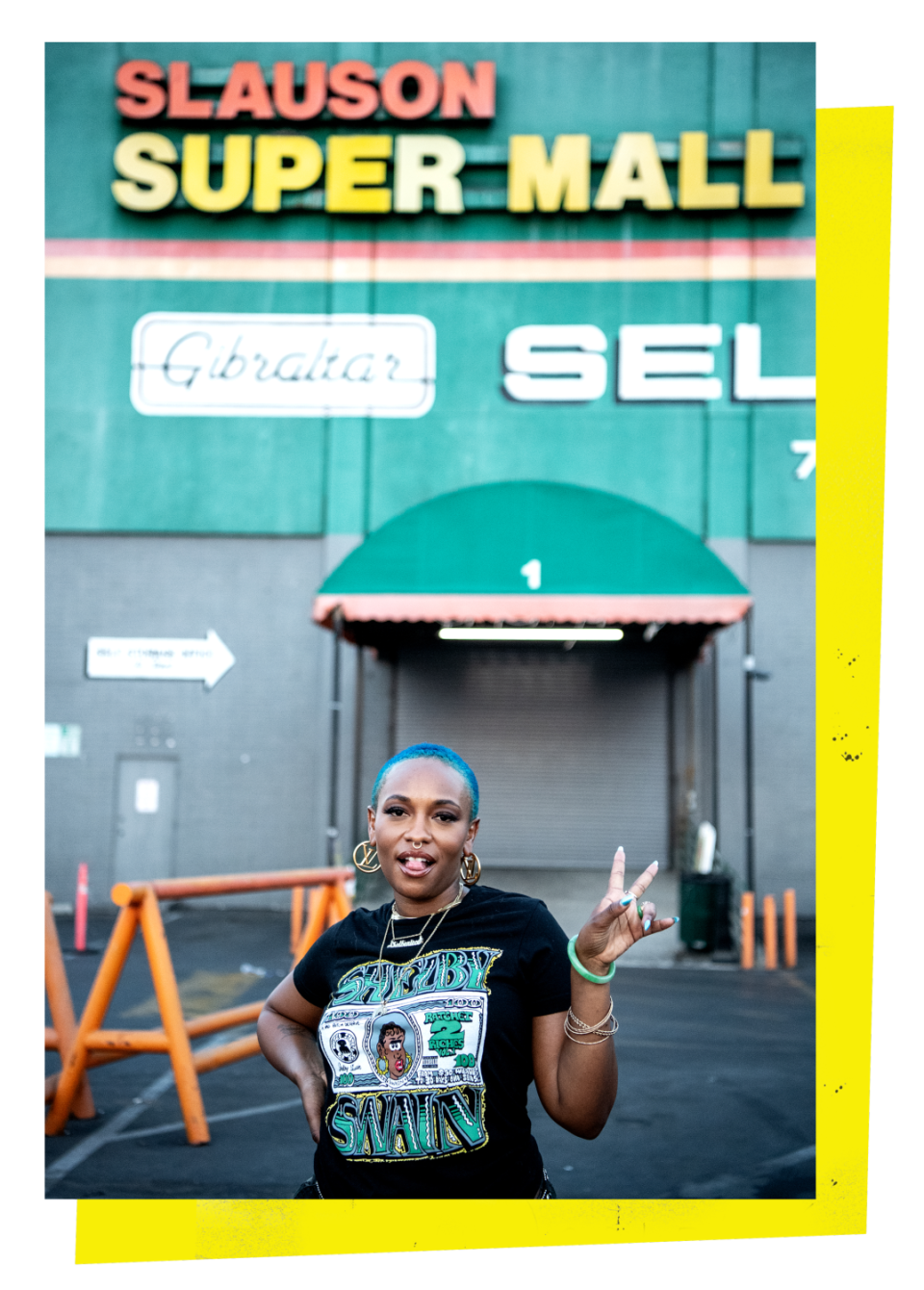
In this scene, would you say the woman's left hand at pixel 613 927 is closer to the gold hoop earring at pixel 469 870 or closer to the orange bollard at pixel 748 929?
the gold hoop earring at pixel 469 870

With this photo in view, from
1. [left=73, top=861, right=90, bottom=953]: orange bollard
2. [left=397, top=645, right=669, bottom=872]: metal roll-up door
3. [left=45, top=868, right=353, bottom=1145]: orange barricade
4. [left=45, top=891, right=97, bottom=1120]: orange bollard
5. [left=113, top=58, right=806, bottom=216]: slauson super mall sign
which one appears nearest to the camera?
[left=45, top=868, right=353, bottom=1145]: orange barricade

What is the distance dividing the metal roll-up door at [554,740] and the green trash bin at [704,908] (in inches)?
96.5

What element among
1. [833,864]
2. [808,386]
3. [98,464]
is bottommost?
[833,864]

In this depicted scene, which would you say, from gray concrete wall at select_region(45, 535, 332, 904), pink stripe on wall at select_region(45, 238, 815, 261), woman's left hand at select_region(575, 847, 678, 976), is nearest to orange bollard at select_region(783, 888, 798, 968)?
gray concrete wall at select_region(45, 535, 332, 904)

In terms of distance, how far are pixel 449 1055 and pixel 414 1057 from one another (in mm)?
81

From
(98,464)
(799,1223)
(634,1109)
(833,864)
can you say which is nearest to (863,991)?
(833,864)

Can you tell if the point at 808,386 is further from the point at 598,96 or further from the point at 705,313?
the point at 598,96

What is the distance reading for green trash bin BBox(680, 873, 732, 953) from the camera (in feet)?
37.2

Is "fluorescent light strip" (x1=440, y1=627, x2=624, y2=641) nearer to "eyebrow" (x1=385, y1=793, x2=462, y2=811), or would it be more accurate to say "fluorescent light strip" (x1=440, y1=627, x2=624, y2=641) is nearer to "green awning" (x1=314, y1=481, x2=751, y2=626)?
"green awning" (x1=314, y1=481, x2=751, y2=626)

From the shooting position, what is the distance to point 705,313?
8656mm

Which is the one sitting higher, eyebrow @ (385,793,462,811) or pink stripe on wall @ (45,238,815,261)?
pink stripe on wall @ (45,238,815,261)

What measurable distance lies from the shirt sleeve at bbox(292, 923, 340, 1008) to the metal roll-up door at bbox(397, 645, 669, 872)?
437 inches

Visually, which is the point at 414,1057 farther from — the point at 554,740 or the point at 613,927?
the point at 554,740

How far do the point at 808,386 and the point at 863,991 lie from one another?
20.3 feet
